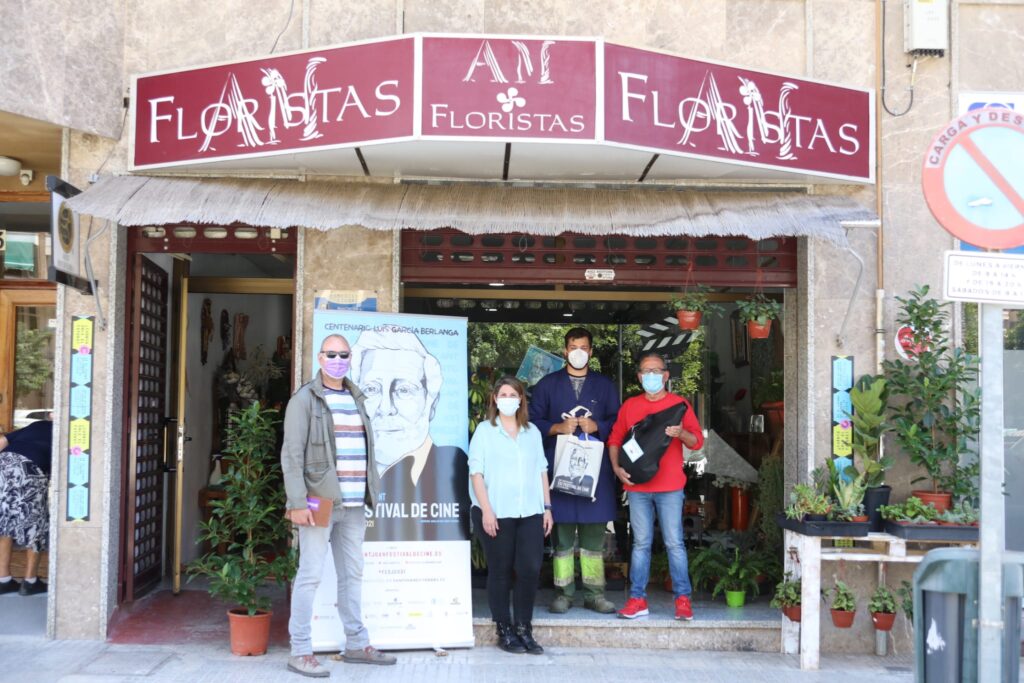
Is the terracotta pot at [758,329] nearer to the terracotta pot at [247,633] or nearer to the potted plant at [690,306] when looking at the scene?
the potted plant at [690,306]

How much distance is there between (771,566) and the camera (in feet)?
24.8

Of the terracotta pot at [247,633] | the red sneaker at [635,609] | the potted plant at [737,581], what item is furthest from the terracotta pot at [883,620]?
the terracotta pot at [247,633]

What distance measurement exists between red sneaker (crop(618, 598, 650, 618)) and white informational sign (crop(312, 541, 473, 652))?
112 centimetres

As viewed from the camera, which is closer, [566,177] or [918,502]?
[918,502]

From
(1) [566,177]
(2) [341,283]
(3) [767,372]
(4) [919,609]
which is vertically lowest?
(4) [919,609]

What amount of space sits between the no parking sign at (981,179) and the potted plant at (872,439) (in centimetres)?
253

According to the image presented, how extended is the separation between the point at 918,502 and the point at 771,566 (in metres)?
1.47

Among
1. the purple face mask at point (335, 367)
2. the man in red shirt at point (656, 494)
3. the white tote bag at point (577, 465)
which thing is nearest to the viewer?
the purple face mask at point (335, 367)

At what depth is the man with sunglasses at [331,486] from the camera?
19.6 feet

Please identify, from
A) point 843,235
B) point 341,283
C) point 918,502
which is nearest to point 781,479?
point 918,502

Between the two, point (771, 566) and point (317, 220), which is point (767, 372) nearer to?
point (771, 566)

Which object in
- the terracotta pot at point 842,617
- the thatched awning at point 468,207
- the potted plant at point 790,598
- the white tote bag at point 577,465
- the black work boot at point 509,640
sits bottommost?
the black work boot at point 509,640

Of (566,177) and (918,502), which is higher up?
(566,177)

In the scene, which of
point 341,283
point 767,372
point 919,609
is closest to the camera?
point 919,609
